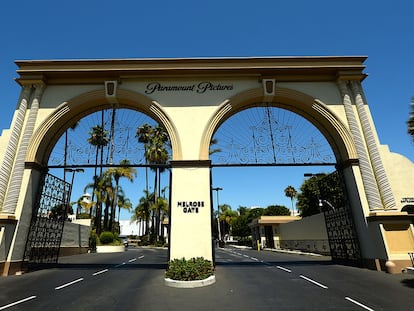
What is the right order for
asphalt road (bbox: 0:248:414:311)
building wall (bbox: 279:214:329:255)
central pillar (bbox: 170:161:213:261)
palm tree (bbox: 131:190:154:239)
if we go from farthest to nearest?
palm tree (bbox: 131:190:154:239), building wall (bbox: 279:214:329:255), central pillar (bbox: 170:161:213:261), asphalt road (bbox: 0:248:414:311)

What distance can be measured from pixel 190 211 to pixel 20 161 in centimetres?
864

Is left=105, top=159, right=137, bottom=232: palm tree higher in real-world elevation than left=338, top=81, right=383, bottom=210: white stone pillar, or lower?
higher

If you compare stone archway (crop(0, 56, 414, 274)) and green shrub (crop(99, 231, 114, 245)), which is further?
green shrub (crop(99, 231, 114, 245))

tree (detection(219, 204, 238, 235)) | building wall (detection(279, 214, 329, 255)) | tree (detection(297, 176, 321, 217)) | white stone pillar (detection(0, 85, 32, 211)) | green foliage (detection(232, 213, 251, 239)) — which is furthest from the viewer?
tree (detection(219, 204, 238, 235))

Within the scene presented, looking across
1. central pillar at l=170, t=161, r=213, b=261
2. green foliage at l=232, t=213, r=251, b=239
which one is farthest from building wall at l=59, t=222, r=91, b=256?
green foliage at l=232, t=213, r=251, b=239

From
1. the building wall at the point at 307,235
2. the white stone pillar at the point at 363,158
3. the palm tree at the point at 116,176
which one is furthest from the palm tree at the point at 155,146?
the white stone pillar at the point at 363,158

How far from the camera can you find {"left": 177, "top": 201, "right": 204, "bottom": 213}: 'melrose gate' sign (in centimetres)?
1228

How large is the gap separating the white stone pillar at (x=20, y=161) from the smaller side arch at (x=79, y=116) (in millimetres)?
251

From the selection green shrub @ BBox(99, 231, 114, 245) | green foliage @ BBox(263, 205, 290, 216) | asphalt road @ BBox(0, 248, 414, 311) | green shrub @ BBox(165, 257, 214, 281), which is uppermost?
green foliage @ BBox(263, 205, 290, 216)

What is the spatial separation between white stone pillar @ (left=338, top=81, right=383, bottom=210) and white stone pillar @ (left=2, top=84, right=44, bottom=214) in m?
16.0

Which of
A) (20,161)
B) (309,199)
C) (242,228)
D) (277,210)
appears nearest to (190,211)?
(20,161)

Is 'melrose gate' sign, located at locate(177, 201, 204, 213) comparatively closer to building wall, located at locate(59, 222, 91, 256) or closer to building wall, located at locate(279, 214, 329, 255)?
building wall, located at locate(59, 222, 91, 256)

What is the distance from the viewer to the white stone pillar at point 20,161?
40.5 feet

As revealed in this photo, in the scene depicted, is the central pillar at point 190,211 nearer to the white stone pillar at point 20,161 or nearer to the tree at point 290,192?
the white stone pillar at point 20,161
